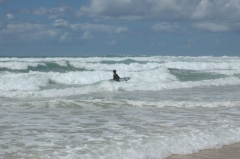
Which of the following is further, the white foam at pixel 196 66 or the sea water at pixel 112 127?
the white foam at pixel 196 66

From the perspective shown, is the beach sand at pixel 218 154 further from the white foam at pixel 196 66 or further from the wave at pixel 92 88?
the white foam at pixel 196 66

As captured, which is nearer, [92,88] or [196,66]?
[92,88]

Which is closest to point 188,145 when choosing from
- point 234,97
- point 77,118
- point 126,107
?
point 77,118

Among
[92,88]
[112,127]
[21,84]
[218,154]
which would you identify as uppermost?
[21,84]

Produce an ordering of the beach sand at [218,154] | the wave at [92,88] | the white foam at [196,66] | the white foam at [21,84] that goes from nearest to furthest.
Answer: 1. the beach sand at [218,154]
2. the wave at [92,88]
3. the white foam at [21,84]
4. the white foam at [196,66]

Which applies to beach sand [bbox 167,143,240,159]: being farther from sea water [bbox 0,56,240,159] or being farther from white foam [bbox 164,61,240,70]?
white foam [bbox 164,61,240,70]

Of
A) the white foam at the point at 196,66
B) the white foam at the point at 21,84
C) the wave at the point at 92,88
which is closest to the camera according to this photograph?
the wave at the point at 92,88

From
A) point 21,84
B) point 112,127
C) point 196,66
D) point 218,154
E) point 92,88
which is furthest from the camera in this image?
point 196,66

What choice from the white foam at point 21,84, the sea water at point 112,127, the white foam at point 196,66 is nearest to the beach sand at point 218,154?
the sea water at point 112,127

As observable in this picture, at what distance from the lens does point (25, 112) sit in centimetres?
1117

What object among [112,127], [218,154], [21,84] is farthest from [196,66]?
[218,154]

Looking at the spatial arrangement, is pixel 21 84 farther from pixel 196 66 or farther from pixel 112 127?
pixel 196 66

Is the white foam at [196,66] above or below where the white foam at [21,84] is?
above

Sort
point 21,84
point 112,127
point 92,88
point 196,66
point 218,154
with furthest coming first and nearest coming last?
point 196,66
point 21,84
point 92,88
point 112,127
point 218,154
